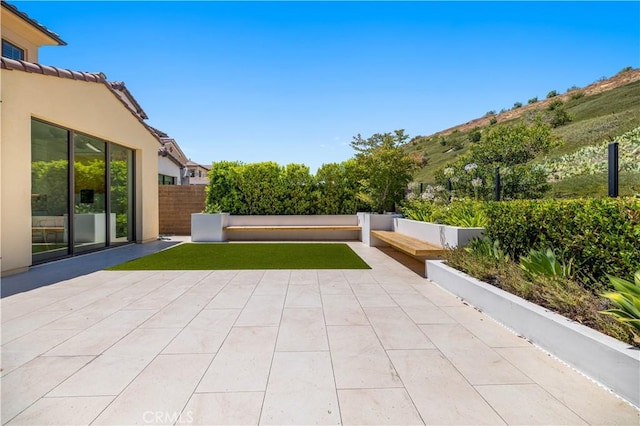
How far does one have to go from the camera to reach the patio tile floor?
1.97m

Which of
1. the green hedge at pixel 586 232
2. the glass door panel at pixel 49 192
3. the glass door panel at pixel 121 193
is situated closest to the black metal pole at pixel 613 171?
the green hedge at pixel 586 232

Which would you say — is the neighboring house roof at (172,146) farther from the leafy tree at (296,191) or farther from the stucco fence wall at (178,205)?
the leafy tree at (296,191)

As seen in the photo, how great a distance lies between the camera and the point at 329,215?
11305 mm

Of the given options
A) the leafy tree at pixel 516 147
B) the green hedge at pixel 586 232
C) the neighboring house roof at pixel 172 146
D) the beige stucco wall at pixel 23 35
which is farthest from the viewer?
the neighboring house roof at pixel 172 146

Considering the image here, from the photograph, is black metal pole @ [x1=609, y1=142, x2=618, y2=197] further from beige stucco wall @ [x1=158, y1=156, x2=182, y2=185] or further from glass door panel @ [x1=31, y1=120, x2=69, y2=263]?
beige stucco wall @ [x1=158, y1=156, x2=182, y2=185]

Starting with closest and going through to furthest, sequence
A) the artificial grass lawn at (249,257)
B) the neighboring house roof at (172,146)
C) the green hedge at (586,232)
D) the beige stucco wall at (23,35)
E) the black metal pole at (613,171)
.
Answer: the green hedge at (586,232)
the black metal pole at (613,171)
the artificial grass lawn at (249,257)
the beige stucco wall at (23,35)
the neighboring house roof at (172,146)

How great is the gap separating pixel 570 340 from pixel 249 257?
246 inches

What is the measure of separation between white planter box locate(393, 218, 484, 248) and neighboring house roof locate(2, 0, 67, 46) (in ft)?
35.7

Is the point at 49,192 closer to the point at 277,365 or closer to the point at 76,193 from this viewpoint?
the point at 76,193

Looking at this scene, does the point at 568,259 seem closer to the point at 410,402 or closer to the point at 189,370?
the point at 410,402

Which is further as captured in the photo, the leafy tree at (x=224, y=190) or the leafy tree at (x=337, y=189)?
the leafy tree at (x=337, y=189)

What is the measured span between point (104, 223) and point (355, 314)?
7883 millimetres

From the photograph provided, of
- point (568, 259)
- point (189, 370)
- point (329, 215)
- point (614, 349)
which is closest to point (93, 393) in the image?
point (189, 370)

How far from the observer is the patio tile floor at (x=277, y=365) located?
77.5 inches
